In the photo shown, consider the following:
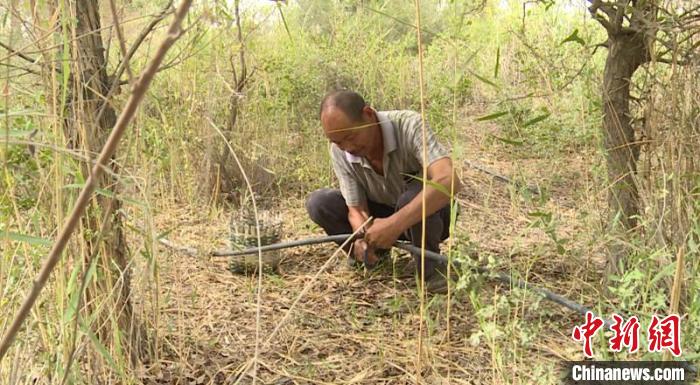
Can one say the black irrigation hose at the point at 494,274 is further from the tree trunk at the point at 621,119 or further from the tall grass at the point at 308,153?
the tree trunk at the point at 621,119

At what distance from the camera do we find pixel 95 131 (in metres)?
1.45

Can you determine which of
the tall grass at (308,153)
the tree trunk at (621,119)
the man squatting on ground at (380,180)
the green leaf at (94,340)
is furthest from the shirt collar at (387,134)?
the green leaf at (94,340)

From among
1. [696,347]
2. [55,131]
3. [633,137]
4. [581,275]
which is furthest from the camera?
[581,275]

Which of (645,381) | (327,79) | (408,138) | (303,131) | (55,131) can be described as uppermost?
(327,79)

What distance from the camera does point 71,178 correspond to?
1.41 m

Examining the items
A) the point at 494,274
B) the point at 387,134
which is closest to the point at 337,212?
the point at 387,134

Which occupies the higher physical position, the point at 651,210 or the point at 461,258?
the point at 651,210

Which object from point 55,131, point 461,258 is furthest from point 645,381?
point 55,131

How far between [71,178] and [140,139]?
0.19 metres

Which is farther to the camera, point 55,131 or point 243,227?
point 243,227

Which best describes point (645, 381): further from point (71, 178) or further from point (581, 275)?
point (71, 178)

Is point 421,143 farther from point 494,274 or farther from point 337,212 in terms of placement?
point 494,274

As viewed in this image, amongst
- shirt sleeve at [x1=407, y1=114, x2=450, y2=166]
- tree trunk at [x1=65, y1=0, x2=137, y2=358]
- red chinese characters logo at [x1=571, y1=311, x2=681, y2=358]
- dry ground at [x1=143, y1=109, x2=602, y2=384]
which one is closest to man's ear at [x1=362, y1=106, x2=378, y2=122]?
shirt sleeve at [x1=407, y1=114, x2=450, y2=166]

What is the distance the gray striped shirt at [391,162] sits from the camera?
7.61 ft
